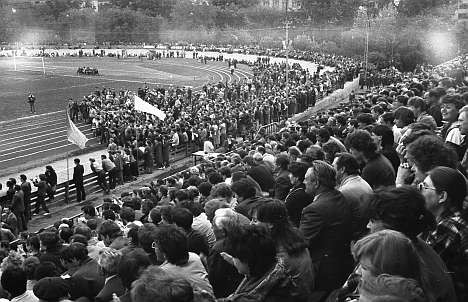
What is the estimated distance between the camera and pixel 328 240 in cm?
625

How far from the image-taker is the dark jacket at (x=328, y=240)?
6.19m

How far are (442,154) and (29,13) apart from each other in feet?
455

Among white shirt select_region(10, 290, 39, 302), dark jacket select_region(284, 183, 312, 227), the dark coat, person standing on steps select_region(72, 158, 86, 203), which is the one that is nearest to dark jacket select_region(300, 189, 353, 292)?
dark jacket select_region(284, 183, 312, 227)

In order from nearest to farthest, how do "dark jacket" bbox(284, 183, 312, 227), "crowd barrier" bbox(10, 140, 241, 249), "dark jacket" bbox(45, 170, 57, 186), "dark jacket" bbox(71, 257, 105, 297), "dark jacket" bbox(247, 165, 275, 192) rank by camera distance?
1. "dark jacket" bbox(71, 257, 105, 297)
2. "dark jacket" bbox(284, 183, 312, 227)
3. "dark jacket" bbox(247, 165, 275, 192)
4. "dark jacket" bbox(45, 170, 57, 186)
5. "crowd barrier" bbox(10, 140, 241, 249)

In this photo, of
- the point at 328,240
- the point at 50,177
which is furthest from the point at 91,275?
the point at 50,177

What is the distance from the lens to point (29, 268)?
23.9 feet

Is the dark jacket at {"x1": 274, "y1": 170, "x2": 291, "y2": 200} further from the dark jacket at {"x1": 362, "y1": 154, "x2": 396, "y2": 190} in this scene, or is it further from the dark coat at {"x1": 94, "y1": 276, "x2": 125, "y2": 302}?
the dark coat at {"x1": 94, "y1": 276, "x2": 125, "y2": 302}

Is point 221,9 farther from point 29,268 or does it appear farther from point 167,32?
point 29,268

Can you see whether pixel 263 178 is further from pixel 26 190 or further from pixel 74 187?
pixel 74 187

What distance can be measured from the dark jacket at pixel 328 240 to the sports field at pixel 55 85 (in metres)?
23.4

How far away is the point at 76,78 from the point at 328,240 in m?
67.7

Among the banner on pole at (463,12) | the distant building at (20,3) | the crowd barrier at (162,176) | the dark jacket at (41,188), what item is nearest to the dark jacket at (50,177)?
the crowd barrier at (162,176)

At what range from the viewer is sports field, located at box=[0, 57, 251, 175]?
32.9 metres

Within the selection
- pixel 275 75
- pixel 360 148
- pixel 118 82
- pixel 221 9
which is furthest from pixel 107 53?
pixel 360 148
